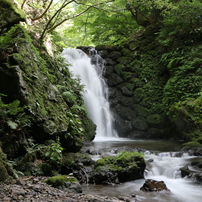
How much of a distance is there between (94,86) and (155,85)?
13.6 ft

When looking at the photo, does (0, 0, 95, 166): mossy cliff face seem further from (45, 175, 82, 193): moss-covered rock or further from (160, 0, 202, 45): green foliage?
(160, 0, 202, 45): green foliage

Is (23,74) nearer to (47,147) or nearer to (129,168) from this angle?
(47,147)

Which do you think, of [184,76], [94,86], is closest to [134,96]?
[94,86]

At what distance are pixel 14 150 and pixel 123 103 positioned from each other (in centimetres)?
1037

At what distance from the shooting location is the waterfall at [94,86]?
550 inches

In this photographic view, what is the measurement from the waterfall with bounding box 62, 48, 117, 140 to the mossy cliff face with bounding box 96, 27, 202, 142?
0.50 metres

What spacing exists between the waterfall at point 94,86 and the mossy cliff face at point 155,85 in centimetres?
50

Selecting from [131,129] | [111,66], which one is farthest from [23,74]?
[111,66]

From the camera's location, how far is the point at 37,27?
36.3 ft

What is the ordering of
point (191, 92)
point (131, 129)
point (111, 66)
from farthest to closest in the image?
point (111, 66)
point (131, 129)
point (191, 92)

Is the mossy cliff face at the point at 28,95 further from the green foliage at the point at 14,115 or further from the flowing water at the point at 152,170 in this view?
A: the flowing water at the point at 152,170

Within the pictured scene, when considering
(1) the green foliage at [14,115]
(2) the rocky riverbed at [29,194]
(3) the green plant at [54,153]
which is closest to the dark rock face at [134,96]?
(3) the green plant at [54,153]

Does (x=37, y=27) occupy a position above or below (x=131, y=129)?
above

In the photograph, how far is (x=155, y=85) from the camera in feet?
49.1
